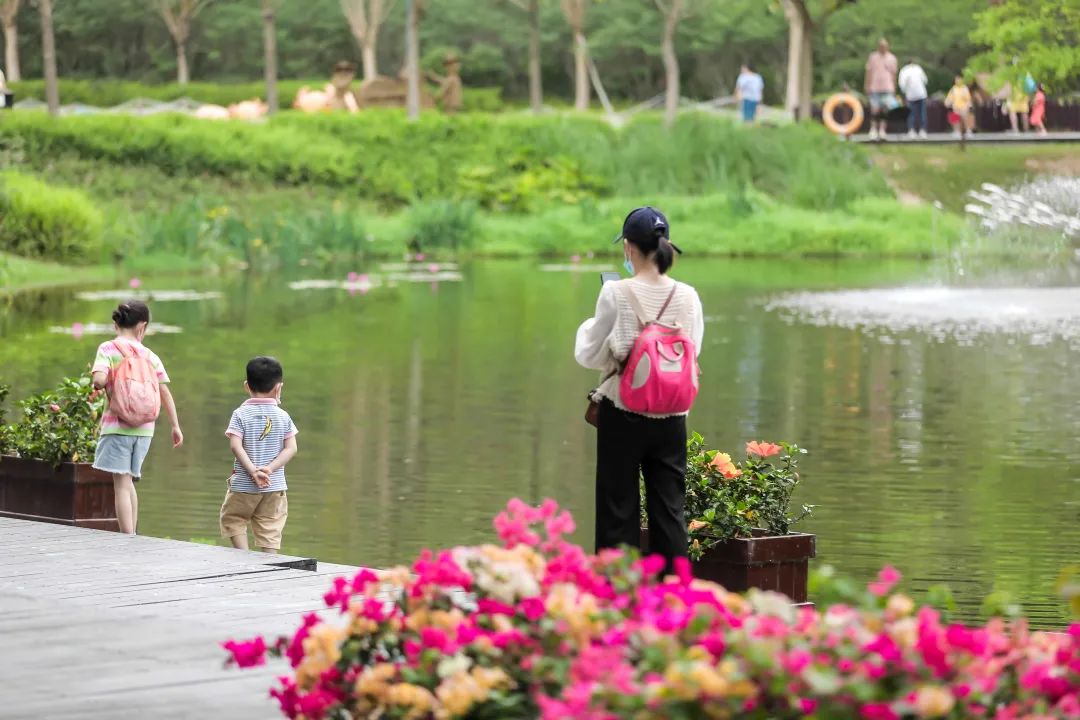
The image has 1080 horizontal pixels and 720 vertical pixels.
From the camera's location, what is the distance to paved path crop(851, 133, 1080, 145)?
166ft

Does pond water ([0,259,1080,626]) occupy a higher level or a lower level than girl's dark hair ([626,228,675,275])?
lower

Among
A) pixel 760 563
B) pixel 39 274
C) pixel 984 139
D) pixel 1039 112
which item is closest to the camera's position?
pixel 760 563

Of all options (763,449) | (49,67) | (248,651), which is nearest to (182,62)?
(49,67)

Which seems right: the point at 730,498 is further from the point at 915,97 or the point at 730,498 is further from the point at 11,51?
the point at 11,51

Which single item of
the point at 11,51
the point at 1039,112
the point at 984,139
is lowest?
the point at 984,139

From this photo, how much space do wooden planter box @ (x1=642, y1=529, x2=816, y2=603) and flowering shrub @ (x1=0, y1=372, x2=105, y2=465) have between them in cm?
361

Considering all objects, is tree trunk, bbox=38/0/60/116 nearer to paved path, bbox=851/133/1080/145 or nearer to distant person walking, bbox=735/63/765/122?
distant person walking, bbox=735/63/765/122

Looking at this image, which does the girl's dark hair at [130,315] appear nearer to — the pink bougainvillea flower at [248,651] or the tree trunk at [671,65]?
the pink bougainvillea flower at [248,651]

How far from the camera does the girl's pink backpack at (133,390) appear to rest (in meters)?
10.4

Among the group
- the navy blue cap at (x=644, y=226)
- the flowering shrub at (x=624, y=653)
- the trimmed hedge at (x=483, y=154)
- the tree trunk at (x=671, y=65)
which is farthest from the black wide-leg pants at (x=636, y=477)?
the tree trunk at (x=671, y=65)

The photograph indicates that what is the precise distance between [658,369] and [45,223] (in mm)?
28765

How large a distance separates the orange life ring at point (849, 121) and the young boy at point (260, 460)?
4298 cm

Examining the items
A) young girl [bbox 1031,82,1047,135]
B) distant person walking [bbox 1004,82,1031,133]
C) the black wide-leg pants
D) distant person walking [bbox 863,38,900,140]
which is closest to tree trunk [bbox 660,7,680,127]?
distant person walking [bbox 863,38,900,140]

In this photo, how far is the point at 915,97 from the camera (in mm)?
52344
